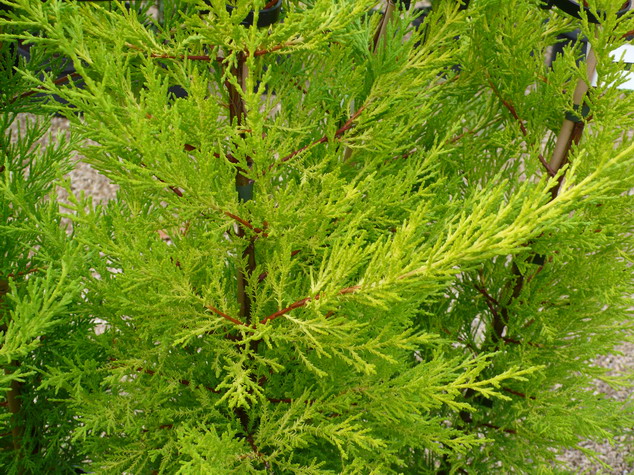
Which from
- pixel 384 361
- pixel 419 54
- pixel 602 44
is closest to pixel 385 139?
pixel 419 54

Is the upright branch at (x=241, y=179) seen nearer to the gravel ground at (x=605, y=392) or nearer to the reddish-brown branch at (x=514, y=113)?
the reddish-brown branch at (x=514, y=113)

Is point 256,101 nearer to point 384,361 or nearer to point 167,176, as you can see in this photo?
point 167,176

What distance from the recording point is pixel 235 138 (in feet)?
5.21

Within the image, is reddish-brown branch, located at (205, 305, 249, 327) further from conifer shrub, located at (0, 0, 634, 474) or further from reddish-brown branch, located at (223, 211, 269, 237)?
reddish-brown branch, located at (223, 211, 269, 237)

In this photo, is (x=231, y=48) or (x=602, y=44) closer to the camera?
(x=231, y=48)

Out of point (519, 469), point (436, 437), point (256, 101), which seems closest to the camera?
point (256, 101)

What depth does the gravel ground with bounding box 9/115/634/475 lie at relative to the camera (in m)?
4.40

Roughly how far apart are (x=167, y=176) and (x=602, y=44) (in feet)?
5.25

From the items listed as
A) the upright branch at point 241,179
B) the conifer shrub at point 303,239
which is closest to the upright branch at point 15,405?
the conifer shrub at point 303,239

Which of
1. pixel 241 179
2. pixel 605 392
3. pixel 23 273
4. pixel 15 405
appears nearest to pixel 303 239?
pixel 241 179

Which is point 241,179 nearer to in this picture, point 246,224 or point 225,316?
point 246,224

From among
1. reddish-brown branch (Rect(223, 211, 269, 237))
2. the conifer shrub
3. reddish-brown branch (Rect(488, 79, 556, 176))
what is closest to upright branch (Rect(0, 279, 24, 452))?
the conifer shrub

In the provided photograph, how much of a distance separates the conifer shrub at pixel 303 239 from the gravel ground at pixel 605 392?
2.60 feet

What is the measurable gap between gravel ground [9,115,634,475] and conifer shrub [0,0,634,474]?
79 cm
